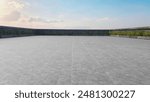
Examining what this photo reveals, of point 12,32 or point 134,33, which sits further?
point 134,33

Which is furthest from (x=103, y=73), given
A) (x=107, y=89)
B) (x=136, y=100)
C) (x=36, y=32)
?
(x=36, y=32)

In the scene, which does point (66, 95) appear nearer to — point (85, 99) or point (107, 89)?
point (85, 99)

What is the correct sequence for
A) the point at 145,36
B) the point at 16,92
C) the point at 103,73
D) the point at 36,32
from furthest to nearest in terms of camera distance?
the point at 36,32 → the point at 145,36 → the point at 103,73 → the point at 16,92

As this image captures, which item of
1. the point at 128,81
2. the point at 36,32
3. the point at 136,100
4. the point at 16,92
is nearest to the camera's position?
the point at 136,100

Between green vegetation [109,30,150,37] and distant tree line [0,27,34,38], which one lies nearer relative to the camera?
distant tree line [0,27,34,38]

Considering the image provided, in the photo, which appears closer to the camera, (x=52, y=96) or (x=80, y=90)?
(x=52, y=96)

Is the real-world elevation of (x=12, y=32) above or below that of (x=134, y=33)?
above

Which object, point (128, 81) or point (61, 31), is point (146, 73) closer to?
point (128, 81)

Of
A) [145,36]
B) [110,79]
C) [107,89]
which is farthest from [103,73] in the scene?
[145,36]

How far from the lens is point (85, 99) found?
5066mm

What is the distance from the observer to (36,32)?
60.2 meters

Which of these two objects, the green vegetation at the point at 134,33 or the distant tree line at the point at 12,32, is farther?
the green vegetation at the point at 134,33

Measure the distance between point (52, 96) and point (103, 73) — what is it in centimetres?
307

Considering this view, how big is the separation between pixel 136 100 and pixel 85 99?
3.53 feet
